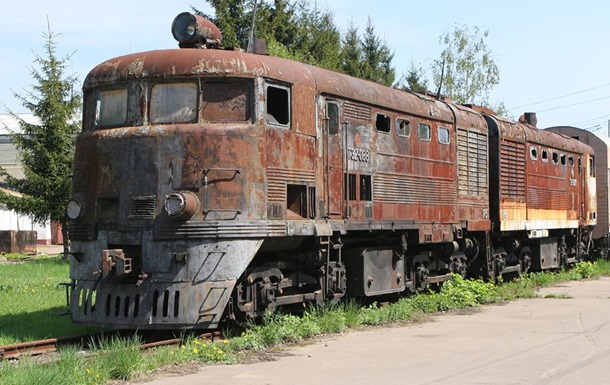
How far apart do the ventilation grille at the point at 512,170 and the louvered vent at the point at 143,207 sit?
419 inches

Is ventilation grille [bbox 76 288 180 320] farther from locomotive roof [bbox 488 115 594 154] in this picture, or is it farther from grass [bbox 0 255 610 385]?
locomotive roof [bbox 488 115 594 154]

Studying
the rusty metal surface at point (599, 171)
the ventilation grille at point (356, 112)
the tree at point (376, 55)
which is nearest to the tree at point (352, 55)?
the tree at point (376, 55)

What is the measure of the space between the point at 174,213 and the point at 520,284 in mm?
10591

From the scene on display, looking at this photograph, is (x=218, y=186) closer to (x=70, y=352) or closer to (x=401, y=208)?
(x=70, y=352)

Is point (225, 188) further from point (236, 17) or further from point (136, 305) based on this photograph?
point (236, 17)

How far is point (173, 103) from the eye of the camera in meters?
11.1

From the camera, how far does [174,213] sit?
34.0ft

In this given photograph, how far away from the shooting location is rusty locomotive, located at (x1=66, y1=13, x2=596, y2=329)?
10.6m

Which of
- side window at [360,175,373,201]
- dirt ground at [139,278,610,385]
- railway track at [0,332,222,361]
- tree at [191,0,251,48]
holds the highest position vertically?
tree at [191,0,251,48]

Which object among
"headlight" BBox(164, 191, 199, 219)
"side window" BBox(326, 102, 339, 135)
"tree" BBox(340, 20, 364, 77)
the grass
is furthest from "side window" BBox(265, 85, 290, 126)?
"tree" BBox(340, 20, 364, 77)

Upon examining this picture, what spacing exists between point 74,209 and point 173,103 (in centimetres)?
204

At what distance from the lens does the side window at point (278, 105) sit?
11445mm

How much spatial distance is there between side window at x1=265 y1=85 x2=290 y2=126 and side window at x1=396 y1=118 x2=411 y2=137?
3533 mm

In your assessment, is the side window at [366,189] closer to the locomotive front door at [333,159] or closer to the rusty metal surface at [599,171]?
the locomotive front door at [333,159]
